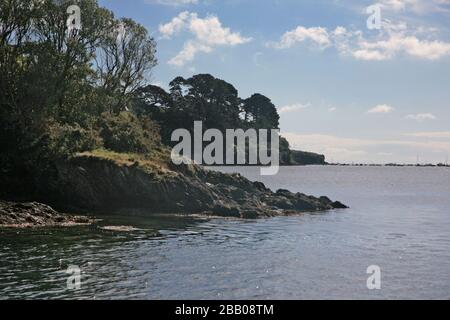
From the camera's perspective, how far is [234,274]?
1096 inches

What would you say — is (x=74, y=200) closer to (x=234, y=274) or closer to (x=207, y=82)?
(x=234, y=274)

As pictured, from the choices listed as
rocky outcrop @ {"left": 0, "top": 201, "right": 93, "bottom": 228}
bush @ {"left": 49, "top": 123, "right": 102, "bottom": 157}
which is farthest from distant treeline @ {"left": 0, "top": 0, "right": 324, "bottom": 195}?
rocky outcrop @ {"left": 0, "top": 201, "right": 93, "bottom": 228}

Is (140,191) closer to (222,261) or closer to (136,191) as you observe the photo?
(136,191)

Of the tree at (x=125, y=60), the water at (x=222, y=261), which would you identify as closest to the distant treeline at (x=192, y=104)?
the tree at (x=125, y=60)

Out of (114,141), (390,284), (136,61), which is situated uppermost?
(136,61)

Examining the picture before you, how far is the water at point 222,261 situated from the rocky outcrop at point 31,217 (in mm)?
2503

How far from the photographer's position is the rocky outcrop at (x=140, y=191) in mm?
53625

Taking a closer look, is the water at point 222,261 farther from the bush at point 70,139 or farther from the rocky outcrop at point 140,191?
the bush at point 70,139

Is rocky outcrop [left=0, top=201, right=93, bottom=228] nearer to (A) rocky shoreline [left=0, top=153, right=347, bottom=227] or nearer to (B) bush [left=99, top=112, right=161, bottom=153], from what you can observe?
(A) rocky shoreline [left=0, top=153, right=347, bottom=227]

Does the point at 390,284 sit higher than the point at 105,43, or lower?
lower

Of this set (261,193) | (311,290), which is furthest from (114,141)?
(311,290)

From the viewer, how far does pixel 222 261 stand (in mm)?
31375

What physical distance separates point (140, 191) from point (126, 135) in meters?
11.5
